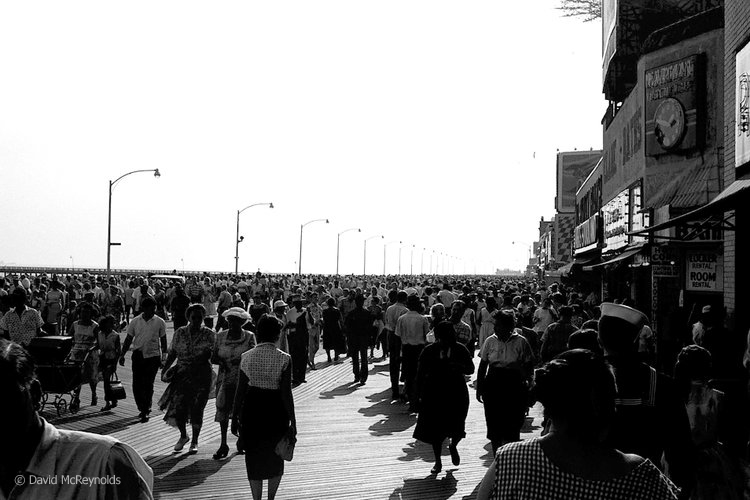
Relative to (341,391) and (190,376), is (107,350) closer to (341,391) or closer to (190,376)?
(190,376)

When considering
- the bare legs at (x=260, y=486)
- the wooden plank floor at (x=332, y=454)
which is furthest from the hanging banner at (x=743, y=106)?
the bare legs at (x=260, y=486)

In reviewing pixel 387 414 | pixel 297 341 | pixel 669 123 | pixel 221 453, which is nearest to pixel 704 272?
pixel 669 123

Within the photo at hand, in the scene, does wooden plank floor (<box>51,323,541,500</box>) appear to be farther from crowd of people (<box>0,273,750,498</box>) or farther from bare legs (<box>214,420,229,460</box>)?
crowd of people (<box>0,273,750,498</box>)

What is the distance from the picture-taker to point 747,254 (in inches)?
555

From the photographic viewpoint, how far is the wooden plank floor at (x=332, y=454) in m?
8.45

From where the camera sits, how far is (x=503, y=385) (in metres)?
8.89

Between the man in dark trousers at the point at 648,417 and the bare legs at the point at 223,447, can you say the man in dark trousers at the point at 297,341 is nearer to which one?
the bare legs at the point at 223,447

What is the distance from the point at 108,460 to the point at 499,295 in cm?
2422

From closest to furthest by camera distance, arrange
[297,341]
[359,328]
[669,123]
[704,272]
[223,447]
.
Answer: [223,447] < [297,341] < [359,328] < [704,272] < [669,123]

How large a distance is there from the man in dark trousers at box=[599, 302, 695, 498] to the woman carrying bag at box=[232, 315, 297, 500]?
3.41 m

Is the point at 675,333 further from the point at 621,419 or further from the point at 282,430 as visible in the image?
the point at 621,419

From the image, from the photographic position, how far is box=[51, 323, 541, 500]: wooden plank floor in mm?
8453

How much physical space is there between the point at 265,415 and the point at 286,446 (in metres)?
0.33

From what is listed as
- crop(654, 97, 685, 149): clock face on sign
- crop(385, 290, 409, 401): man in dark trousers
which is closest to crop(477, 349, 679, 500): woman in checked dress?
crop(385, 290, 409, 401): man in dark trousers
